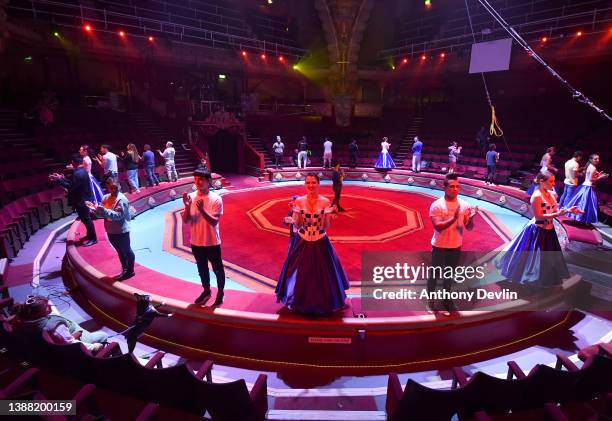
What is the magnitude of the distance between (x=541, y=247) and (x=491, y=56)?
53.9ft

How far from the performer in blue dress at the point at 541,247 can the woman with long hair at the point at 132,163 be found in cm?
1032

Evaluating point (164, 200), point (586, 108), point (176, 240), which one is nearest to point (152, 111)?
point (164, 200)

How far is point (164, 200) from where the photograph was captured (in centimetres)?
1246

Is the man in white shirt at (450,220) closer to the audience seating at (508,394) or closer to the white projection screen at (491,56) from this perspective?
the audience seating at (508,394)

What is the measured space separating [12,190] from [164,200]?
4214mm

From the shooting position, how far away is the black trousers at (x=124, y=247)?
520 centimetres

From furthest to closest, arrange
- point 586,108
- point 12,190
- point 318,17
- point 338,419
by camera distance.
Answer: point 318,17, point 586,108, point 12,190, point 338,419

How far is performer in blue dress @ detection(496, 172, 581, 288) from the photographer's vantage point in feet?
15.4

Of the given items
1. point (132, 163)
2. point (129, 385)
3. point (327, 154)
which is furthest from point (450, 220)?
point (327, 154)

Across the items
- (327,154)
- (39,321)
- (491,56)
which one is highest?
(491,56)

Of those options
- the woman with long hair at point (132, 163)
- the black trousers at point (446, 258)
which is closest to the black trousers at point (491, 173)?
the black trousers at point (446, 258)

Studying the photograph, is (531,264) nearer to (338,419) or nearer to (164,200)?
(338,419)

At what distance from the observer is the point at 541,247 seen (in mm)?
→ 4816

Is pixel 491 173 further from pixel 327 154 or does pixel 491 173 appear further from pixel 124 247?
pixel 124 247
